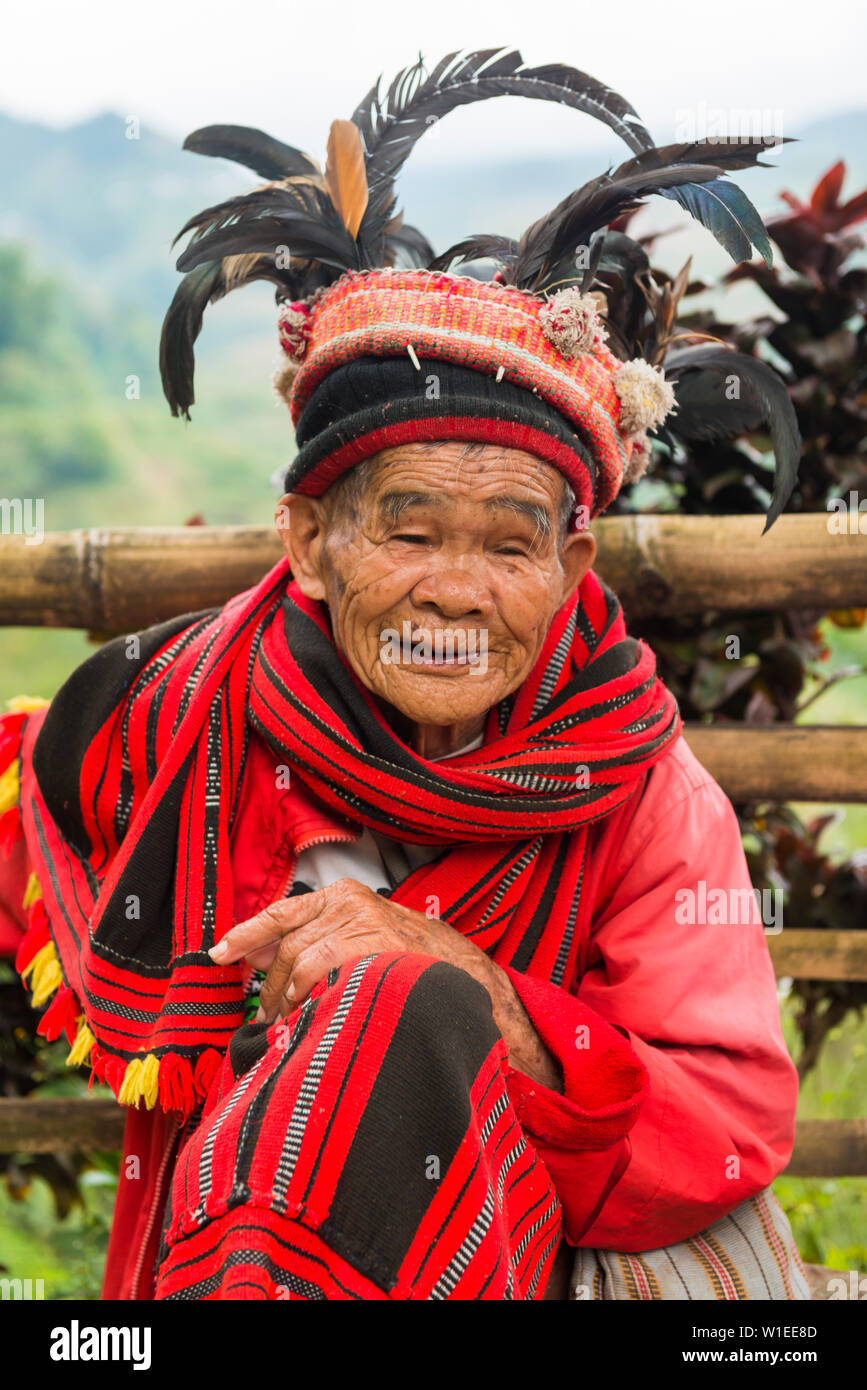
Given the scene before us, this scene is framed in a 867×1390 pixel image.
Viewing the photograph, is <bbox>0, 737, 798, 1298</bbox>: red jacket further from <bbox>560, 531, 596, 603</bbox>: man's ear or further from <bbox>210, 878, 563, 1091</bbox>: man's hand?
<bbox>560, 531, 596, 603</bbox>: man's ear

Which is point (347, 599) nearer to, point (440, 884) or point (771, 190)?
point (440, 884)

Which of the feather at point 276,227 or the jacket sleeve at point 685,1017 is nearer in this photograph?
the jacket sleeve at point 685,1017

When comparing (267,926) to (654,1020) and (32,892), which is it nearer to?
(654,1020)

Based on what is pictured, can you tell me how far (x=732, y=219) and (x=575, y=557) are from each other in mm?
547

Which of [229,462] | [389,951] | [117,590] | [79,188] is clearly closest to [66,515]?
[229,462]

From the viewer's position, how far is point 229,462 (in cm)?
834

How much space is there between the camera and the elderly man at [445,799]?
5.40 ft

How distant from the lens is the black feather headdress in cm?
175

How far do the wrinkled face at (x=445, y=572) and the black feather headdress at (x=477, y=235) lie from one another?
1.11ft

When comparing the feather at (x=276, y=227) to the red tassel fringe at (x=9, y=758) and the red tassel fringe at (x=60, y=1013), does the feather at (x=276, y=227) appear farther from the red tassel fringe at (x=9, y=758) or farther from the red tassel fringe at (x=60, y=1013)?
the red tassel fringe at (x=60, y=1013)

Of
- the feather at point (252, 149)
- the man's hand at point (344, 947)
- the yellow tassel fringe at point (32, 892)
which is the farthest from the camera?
the yellow tassel fringe at point (32, 892)

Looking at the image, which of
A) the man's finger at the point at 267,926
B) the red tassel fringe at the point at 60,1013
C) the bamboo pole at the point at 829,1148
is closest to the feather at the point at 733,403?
the man's finger at the point at 267,926

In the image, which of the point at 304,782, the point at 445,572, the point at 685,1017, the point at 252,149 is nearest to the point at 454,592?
the point at 445,572

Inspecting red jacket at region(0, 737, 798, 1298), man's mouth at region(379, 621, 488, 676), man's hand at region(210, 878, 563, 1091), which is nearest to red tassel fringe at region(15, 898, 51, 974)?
red jacket at region(0, 737, 798, 1298)
